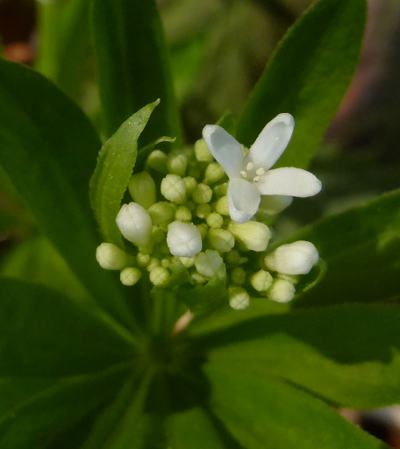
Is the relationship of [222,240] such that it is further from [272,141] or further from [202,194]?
[272,141]

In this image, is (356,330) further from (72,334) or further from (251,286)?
(72,334)

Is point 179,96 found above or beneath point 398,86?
beneath

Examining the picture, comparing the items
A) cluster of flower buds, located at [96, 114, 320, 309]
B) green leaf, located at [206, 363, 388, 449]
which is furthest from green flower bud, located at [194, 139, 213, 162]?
green leaf, located at [206, 363, 388, 449]

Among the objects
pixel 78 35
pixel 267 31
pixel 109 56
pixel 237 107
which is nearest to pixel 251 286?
Answer: pixel 109 56

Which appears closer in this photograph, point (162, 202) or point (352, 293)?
point (162, 202)

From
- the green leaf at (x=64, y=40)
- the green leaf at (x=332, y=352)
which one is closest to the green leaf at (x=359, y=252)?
the green leaf at (x=332, y=352)

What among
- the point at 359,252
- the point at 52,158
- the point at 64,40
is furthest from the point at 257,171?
the point at 64,40
